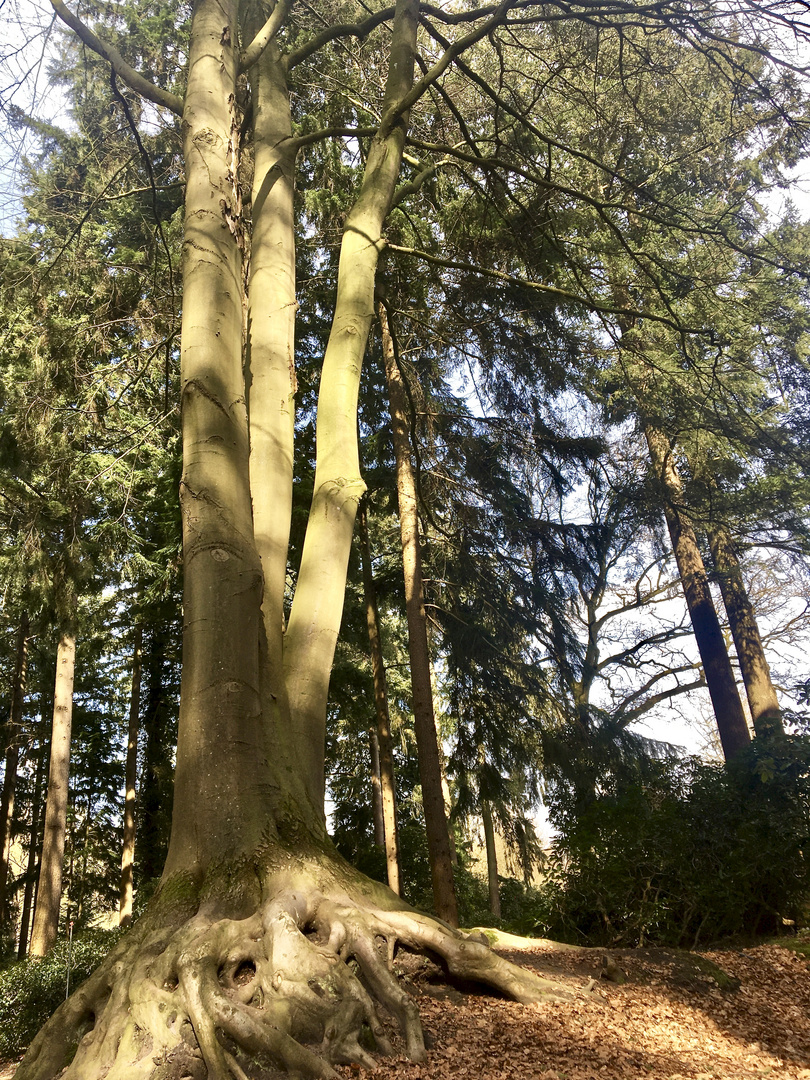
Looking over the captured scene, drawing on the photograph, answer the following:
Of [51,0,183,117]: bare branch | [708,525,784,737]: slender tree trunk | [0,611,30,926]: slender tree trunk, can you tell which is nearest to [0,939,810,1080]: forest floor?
[51,0,183,117]: bare branch

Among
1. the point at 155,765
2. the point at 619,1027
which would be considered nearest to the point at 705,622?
the point at 619,1027

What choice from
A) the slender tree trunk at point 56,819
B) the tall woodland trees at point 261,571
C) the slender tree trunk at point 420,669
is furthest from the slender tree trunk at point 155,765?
the tall woodland trees at point 261,571

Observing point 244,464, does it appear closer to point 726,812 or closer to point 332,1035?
point 332,1035

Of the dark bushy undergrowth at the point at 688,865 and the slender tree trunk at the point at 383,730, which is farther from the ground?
the slender tree trunk at the point at 383,730

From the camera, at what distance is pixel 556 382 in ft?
28.3

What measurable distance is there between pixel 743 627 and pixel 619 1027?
1057 cm

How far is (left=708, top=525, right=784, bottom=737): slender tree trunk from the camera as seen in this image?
11.9 metres

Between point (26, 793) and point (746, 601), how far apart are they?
17360 mm

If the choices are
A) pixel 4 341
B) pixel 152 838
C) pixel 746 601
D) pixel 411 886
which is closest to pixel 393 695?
pixel 411 886

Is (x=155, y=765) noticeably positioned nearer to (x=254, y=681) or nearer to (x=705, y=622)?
(x=705, y=622)

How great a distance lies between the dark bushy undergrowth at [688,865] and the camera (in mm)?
6594

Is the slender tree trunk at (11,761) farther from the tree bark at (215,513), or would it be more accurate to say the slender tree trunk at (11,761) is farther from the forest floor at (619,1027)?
the forest floor at (619,1027)

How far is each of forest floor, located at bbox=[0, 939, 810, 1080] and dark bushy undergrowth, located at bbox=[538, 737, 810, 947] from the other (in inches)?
81.2

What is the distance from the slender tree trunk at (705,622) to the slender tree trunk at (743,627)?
334 mm
